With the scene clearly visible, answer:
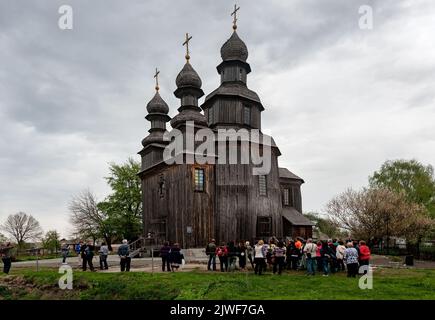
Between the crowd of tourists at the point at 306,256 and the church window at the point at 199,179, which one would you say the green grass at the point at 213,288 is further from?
the church window at the point at 199,179

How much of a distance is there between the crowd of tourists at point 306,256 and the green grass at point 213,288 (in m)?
1.27

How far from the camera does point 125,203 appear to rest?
1761 inches

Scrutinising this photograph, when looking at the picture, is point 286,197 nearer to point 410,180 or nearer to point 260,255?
point 410,180

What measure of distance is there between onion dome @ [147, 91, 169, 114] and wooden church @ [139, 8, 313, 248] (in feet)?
8.85

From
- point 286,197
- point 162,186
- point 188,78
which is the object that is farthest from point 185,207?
point 286,197

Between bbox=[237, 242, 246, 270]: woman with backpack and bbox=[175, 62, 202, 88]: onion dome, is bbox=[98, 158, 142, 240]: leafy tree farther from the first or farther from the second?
bbox=[237, 242, 246, 270]: woman with backpack

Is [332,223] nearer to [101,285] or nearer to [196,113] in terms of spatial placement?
[196,113]

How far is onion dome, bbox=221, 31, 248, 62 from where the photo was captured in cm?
3300

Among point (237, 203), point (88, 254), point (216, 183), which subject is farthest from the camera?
point (237, 203)

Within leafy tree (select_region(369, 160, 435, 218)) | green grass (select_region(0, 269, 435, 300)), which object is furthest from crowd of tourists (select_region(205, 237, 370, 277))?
leafy tree (select_region(369, 160, 435, 218))

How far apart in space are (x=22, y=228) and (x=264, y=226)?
63979 mm

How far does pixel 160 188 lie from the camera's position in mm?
30625

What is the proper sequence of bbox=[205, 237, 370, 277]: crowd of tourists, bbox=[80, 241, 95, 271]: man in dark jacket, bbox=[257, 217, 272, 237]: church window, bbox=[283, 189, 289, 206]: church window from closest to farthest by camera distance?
bbox=[205, 237, 370, 277]: crowd of tourists, bbox=[80, 241, 95, 271]: man in dark jacket, bbox=[257, 217, 272, 237]: church window, bbox=[283, 189, 289, 206]: church window
